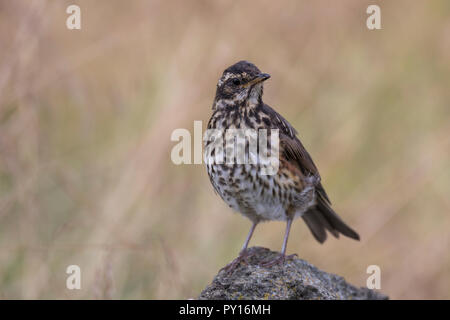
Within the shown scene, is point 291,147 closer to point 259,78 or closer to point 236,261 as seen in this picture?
point 259,78

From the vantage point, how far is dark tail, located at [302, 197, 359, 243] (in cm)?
582

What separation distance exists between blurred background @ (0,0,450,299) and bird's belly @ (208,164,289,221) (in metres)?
1.18

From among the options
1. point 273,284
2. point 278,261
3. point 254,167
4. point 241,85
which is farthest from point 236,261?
point 241,85

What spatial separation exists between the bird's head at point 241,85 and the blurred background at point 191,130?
1558 mm

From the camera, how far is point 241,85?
5.21 metres

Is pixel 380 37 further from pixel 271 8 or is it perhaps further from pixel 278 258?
pixel 278 258

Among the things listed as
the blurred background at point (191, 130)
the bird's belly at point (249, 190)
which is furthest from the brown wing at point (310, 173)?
the blurred background at point (191, 130)

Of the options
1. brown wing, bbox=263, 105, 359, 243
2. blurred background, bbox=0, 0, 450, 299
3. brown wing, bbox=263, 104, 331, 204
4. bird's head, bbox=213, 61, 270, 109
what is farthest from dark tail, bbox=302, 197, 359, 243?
blurred background, bbox=0, 0, 450, 299

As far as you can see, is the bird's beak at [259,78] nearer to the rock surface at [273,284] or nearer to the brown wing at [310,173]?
the brown wing at [310,173]

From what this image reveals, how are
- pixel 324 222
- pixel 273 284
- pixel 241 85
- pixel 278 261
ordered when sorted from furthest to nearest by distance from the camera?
pixel 324 222 → pixel 241 85 → pixel 278 261 → pixel 273 284

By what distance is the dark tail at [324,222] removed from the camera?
229 inches

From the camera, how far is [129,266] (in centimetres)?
683

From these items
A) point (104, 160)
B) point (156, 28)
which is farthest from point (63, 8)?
point (104, 160)

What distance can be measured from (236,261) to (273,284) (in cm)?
48
